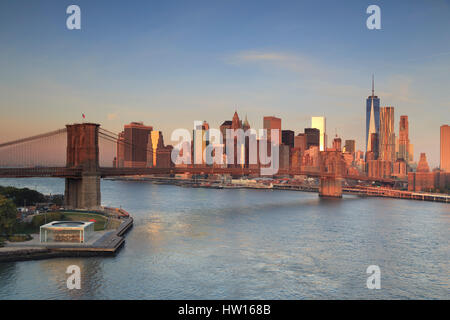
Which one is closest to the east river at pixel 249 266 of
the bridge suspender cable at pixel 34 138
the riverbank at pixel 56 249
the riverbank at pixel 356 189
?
the riverbank at pixel 56 249

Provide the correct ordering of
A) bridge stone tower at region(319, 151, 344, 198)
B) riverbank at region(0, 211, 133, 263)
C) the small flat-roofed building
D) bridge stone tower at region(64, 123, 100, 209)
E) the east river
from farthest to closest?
bridge stone tower at region(319, 151, 344, 198) < bridge stone tower at region(64, 123, 100, 209) < the small flat-roofed building < riverbank at region(0, 211, 133, 263) < the east river

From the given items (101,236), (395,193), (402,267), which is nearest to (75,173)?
(101,236)

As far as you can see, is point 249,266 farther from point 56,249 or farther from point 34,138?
point 34,138

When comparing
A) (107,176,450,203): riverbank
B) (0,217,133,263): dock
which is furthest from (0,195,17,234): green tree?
(107,176,450,203): riverbank

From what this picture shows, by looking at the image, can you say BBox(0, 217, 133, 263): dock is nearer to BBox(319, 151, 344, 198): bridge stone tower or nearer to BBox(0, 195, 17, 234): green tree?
BBox(0, 195, 17, 234): green tree
